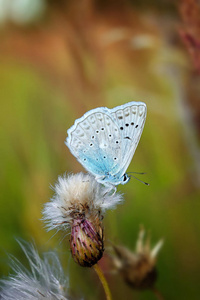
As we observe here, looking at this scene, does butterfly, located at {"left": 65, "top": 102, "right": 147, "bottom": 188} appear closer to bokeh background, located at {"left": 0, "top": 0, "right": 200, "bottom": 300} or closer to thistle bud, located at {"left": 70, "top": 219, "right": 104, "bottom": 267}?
thistle bud, located at {"left": 70, "top": 219, "right": 104, "bottom": 267}

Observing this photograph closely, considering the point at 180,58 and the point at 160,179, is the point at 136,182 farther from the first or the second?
the point at 180,58

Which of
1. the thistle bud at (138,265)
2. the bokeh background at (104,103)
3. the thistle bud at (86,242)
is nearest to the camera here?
the thistle bud at (86,242)

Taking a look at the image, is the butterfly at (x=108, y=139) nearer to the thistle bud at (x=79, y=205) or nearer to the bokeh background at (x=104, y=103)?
the thistle bud at (x=79, y=205)

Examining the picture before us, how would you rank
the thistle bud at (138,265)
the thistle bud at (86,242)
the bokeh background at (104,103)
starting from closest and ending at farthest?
the thistle bud at (86,242) → the thistle bud at (138,265) → the bokeh background at (104,103)

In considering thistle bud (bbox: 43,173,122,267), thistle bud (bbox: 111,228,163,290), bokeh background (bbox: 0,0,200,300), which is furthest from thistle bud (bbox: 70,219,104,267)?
bokeh background (bbox: 0,0,200,300)

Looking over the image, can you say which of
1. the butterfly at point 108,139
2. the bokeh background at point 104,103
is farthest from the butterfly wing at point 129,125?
the bokeh background at point 104,103

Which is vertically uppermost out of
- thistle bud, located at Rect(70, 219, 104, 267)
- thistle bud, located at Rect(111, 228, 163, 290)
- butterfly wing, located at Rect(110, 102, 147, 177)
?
butterfly wing, located at Rect(110, 102, 147, 177)
